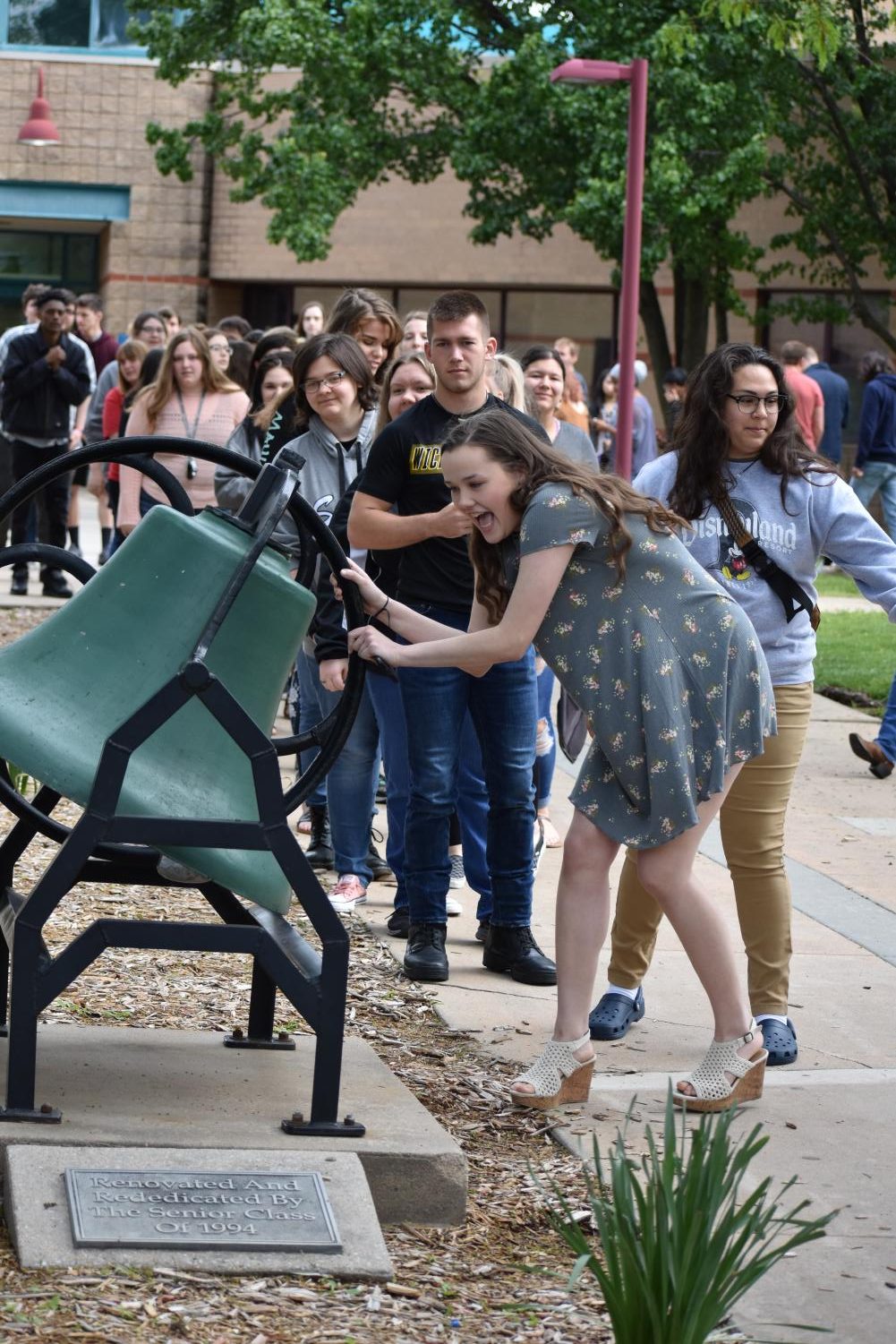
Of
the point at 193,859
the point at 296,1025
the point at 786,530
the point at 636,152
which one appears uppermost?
the point at 636,152

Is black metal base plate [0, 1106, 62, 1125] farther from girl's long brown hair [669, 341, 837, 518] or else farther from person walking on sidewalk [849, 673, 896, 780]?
person walking on sidewalk [849, 673, 896, 780]

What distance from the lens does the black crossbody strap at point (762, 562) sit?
503 centimetres

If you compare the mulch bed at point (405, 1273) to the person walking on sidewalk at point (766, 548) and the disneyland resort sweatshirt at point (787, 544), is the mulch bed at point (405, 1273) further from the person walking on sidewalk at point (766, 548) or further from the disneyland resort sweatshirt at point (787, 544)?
the disneyland resort sweatshirt at point (787, 544)

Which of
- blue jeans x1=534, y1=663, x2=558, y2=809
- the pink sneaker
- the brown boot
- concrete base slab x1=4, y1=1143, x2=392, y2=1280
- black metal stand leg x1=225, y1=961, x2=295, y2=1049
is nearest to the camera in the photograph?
concrete base slab x1=4, y1=1143, x2=392, y2=1280

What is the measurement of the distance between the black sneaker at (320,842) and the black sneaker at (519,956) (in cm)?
141

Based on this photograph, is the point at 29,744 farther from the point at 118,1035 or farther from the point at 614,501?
the point at 614,501

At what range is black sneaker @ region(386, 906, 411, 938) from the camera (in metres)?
6.24

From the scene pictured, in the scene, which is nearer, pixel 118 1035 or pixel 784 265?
pixel 118 1035

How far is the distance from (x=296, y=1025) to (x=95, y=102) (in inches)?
1083

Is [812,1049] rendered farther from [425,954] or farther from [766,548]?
[766,548]

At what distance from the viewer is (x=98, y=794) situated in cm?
370

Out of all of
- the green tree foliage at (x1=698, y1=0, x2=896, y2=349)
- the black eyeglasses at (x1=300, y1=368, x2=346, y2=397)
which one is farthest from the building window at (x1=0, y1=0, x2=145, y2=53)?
the black eyeglasses at (x1=300, y1=368, x2=346, y2=397)

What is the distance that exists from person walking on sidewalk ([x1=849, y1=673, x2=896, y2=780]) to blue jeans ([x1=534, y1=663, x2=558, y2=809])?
8.31ft

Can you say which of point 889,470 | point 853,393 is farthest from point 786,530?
point 853,393
